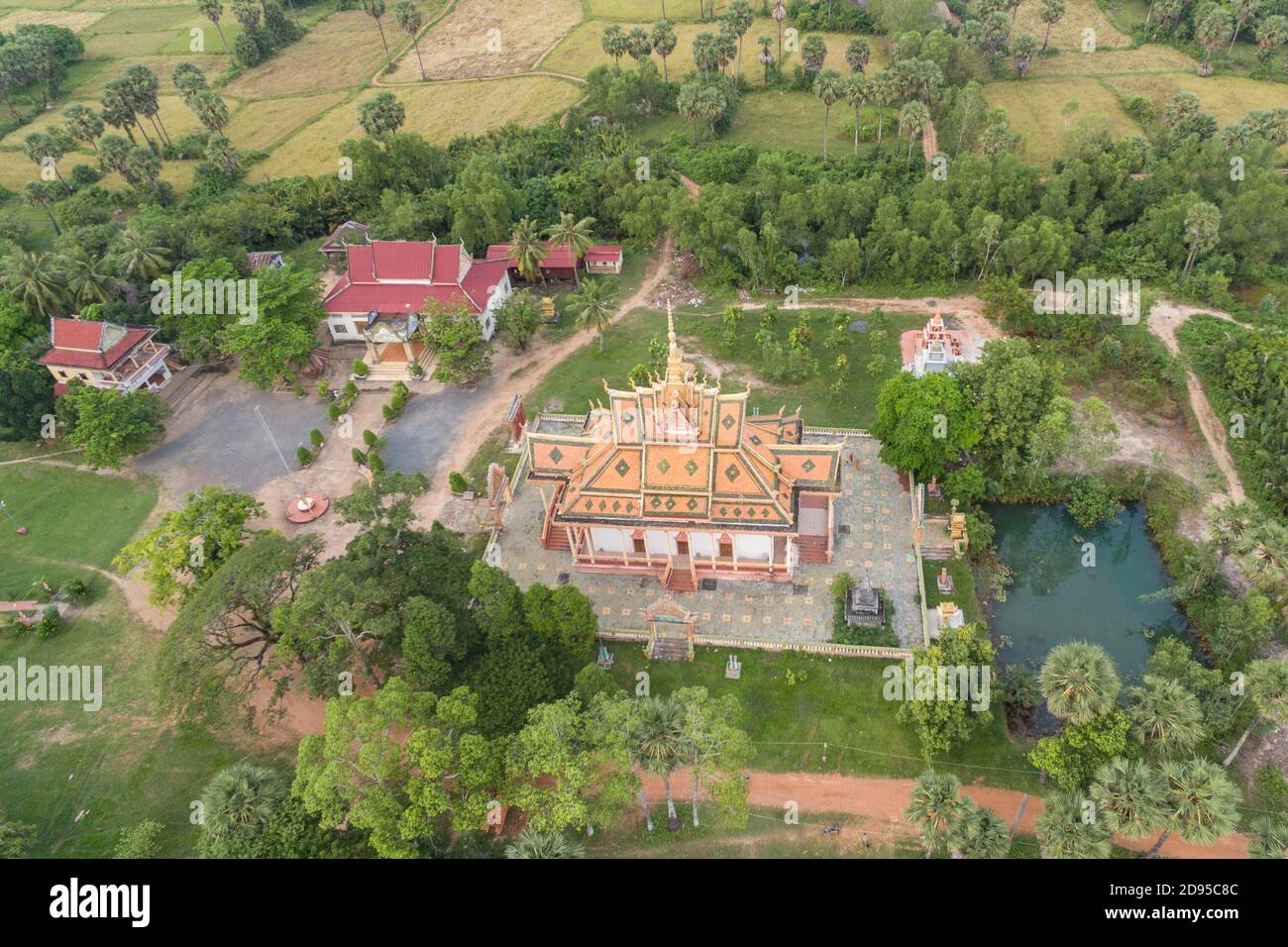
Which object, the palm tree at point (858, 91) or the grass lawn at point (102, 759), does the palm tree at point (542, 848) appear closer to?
the grass lawn at point (102, 759)

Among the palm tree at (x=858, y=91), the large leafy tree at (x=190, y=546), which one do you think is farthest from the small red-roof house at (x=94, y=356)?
the palm tree at (x=858, y=91)

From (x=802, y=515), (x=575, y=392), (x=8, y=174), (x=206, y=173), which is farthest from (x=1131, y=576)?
(x=8, y=174)

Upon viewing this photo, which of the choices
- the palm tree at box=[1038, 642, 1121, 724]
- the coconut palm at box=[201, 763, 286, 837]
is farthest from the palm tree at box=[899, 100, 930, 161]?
the coconut palm at box=[201, 763, 286, 837]

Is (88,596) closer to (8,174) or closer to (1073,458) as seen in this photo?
(1073,458)

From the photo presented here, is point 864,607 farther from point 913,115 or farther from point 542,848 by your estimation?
point 913,115

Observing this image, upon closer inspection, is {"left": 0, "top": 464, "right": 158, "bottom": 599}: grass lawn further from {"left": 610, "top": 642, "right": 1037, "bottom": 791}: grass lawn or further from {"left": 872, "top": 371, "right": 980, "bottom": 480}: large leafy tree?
{"left": 872, "top": 371, "right": 980, "bottom": 480}: large leafy tree

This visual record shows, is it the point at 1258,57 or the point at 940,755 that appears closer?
the point at 940,755

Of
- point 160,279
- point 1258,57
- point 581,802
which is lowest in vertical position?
point 581,802
